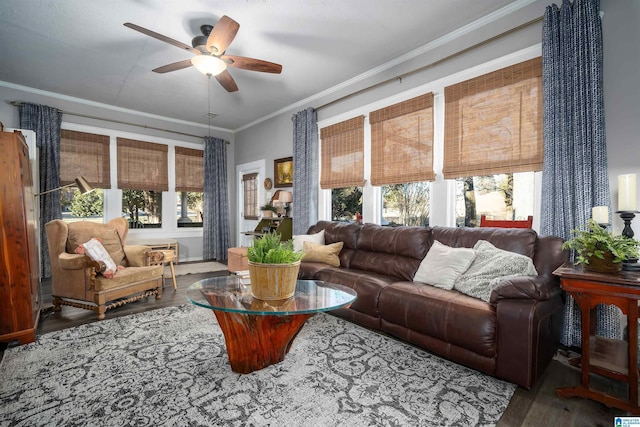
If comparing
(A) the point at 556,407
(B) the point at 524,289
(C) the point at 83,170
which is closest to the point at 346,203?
(B) the point at 524,289

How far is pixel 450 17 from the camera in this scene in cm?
299

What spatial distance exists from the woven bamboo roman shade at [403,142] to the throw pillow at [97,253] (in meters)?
3.21

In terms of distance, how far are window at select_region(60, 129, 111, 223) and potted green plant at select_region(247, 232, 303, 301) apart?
193 inches

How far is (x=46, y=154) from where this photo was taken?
477 cm

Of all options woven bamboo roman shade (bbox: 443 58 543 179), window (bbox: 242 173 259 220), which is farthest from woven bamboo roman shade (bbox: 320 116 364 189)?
window (bbox: 242 173 259 220)

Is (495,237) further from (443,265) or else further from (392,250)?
(392,250)

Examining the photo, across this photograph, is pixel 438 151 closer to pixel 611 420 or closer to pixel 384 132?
pixel 384 132

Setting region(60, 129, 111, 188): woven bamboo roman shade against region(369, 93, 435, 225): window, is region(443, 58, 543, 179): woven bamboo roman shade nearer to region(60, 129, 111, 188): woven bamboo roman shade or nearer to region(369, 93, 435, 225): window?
region(369, 93, 435, 225): window

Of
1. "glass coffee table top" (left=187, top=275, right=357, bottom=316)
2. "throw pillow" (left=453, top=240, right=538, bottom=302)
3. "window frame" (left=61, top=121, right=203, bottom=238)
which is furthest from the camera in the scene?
"window frame" (left=61, top=121, right=203, bottom=238)

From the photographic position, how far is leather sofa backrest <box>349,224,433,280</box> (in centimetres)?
309

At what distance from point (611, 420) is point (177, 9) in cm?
433

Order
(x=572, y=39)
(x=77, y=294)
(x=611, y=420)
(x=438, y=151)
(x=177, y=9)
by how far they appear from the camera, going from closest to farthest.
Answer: (x=611, y=420) → (x=572, y=39) → (x=177, y=9) → (x=77, y=294) → (x=438, y=151)

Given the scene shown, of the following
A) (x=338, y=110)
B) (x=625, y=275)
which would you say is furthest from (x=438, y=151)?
(x=625, y=275)

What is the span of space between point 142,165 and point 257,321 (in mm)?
5175
